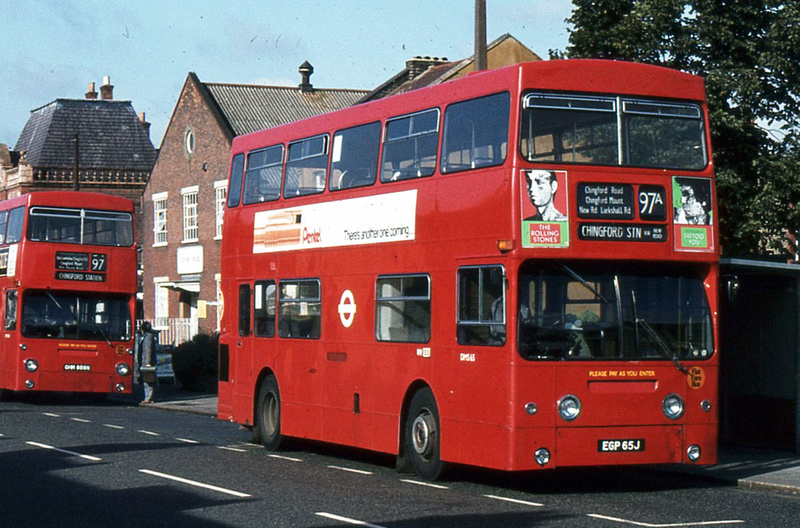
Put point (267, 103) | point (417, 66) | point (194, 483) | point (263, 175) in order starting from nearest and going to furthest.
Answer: point (194, 483) → point (263, 175) → point (417, 66) → point (267, 103)

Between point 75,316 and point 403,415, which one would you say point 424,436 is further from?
point 75,316

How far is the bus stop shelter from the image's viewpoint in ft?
59.2

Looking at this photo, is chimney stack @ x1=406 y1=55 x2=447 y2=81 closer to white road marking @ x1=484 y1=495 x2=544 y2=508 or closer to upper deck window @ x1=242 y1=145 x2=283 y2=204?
upper deck window @ x1=242 y1=145 x2=283 y2=204

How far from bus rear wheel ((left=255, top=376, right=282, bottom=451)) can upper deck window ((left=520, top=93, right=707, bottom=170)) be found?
6.84 metres

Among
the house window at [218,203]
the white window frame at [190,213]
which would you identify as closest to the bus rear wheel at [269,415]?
the house window at [218,203]

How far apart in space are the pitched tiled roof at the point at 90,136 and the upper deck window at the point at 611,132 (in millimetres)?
66421

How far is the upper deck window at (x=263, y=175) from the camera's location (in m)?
19.3

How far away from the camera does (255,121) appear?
49.8m

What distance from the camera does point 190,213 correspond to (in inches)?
1965

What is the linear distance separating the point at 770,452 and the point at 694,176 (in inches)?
216

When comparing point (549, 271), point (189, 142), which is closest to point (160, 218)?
point (189, 142)

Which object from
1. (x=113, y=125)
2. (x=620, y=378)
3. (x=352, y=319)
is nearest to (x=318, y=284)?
(x=352, y=319)

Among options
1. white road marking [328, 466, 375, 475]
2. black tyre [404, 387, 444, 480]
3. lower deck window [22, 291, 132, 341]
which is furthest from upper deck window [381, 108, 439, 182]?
lower deck window [22, 291, 132, 341]

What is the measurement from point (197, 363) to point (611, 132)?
25.3m
